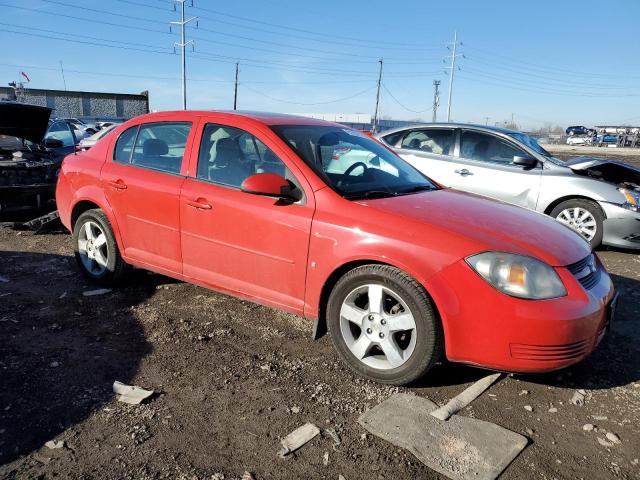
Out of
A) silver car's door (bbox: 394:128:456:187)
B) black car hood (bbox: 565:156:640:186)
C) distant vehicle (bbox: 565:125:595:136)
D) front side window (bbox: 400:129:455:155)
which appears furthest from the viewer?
distant vehicle (bbox: 565:125:595:136)

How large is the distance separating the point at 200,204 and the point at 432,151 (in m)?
4.81

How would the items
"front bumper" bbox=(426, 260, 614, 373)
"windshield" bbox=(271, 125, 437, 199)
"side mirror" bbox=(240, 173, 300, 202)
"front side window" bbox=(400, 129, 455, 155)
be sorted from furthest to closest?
"front side window" bbox=(400, 129, 455, 155), "windshield" bbox=(271, 125, 437, 199), "side mirror" bbox=(240, 173, 300, 202), "front bumper" bbox=(426, 260, 614, 373)

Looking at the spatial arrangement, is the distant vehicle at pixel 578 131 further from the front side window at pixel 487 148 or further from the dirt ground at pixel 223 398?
the dirt ground at pixel 223 398

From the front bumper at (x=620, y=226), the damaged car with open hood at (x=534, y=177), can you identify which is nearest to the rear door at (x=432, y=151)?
the damaged car with open hood at (x=534, y=177)

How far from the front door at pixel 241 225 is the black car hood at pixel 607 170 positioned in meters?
5.10

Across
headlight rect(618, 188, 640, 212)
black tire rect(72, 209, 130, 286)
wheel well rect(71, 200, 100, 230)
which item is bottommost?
black tire rect(72, 209, 130, 286)

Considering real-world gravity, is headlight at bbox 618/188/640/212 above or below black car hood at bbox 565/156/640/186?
below

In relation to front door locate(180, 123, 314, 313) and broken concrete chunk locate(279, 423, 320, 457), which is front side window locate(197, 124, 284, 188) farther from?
broken concrete chunk locate(279, 423, 320, 457)

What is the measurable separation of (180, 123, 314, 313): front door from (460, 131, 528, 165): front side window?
15.0ft

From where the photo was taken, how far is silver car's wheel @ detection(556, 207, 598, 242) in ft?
22.2

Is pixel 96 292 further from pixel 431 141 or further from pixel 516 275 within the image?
pixel 431 141

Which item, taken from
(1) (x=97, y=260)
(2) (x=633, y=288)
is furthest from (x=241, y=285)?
(2) (x=633, y=288)

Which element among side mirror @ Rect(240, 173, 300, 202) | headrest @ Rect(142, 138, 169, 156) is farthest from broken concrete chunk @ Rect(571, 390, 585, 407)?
headrest @ Rect(142, 138, 169, 156)

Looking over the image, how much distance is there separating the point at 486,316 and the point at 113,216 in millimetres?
3276
